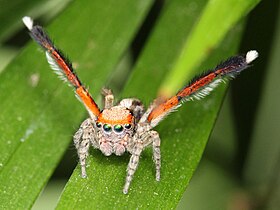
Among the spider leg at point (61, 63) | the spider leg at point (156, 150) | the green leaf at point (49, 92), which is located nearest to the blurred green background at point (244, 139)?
the green leaf at point (49, 92)

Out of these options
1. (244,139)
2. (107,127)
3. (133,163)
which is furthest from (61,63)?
(244,139)

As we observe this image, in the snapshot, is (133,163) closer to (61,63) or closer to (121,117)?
(121,117)

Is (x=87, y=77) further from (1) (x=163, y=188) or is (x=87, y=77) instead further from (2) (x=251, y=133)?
(2) (x=251, y=133)

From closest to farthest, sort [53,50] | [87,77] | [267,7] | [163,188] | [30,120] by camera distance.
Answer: [163,188], [53,50], [30,120], [87,77], [267,7]

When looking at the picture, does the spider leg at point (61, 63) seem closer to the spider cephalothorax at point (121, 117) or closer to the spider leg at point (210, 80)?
the spider cephalothorax at point (121, 117)

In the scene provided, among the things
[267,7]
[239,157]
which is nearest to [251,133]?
[239,157]

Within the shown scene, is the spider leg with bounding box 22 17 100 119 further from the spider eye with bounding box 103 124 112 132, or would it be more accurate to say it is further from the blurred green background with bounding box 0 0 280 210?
the blurred green background with bounding box 0 0 280 210
